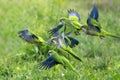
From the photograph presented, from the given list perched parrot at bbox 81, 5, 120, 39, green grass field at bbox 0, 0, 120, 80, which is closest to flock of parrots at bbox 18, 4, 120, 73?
perched parrot at bbox 81, 5, 120, 39

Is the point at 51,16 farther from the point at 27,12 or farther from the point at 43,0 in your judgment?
the point at 43,0

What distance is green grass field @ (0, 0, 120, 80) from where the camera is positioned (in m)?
4.96

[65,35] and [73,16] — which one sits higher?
[73,16]

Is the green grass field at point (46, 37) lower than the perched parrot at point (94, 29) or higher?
lower

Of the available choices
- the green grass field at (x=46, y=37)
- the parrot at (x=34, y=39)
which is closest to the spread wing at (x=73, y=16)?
the parrot at (x=34, y=39)

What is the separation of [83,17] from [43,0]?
1.21 metres

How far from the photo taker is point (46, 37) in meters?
4.88

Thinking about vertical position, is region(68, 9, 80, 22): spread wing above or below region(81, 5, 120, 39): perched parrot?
above

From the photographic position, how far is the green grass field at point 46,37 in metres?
4.96

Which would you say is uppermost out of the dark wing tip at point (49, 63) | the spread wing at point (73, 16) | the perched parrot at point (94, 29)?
the spread wing at point (73, 16)

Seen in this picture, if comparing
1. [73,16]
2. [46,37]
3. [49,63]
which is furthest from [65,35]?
[46,37]

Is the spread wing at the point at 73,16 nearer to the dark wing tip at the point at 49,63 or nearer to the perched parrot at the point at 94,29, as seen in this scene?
the perched parrot at the point at 94,29

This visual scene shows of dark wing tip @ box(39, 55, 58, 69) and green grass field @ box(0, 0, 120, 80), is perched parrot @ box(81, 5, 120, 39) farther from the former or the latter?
green grass field @ box(0, 0, 120, 80)

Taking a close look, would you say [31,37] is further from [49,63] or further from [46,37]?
[46,37]
